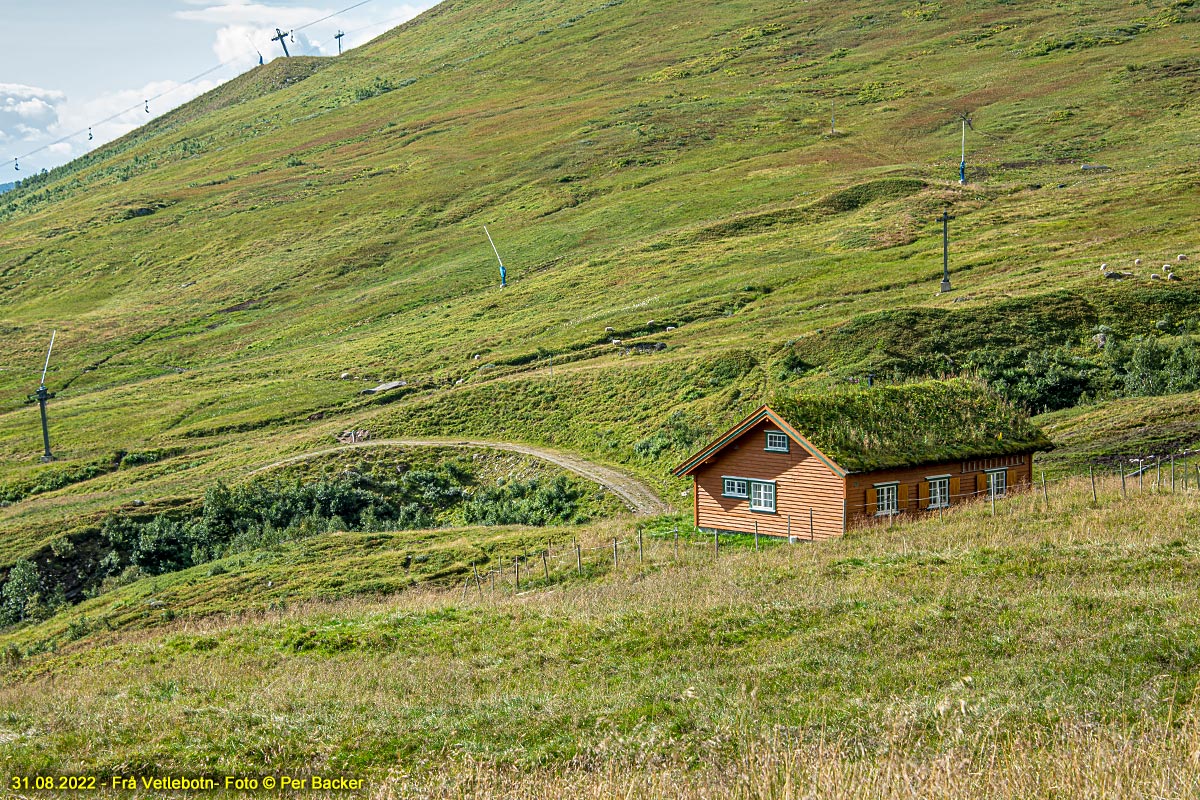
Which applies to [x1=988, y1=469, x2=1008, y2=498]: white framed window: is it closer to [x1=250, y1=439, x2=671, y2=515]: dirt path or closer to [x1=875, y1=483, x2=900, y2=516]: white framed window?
[x1=875, y1=483, x2=900, y2=516]: white framed window

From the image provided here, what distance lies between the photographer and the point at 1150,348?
6506 cm

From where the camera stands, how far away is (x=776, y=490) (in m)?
44.1

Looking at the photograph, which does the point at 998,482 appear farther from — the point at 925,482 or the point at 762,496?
the point at 762,496

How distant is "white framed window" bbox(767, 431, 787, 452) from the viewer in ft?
143

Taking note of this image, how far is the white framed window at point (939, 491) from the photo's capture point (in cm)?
4294

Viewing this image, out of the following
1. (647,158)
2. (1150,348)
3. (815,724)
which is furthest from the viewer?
(647,158)

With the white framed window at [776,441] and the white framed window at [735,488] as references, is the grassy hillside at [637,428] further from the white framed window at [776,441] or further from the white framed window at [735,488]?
the white framed window at [776,441]

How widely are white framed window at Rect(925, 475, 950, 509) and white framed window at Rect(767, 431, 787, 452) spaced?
5.75m

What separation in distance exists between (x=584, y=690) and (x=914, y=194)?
4600 inches

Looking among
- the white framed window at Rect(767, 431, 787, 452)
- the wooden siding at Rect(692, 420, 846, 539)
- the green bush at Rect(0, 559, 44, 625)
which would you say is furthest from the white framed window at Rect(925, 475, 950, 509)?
the green bush at Rect(0, 559, 44, 625)

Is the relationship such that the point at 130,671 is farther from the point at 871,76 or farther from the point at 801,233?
the point at 871,76

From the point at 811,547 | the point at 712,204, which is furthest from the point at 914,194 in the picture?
the point at 811,547

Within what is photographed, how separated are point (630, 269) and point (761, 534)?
7725 cm

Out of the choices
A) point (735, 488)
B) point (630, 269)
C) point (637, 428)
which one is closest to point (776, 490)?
point (735, 488)
